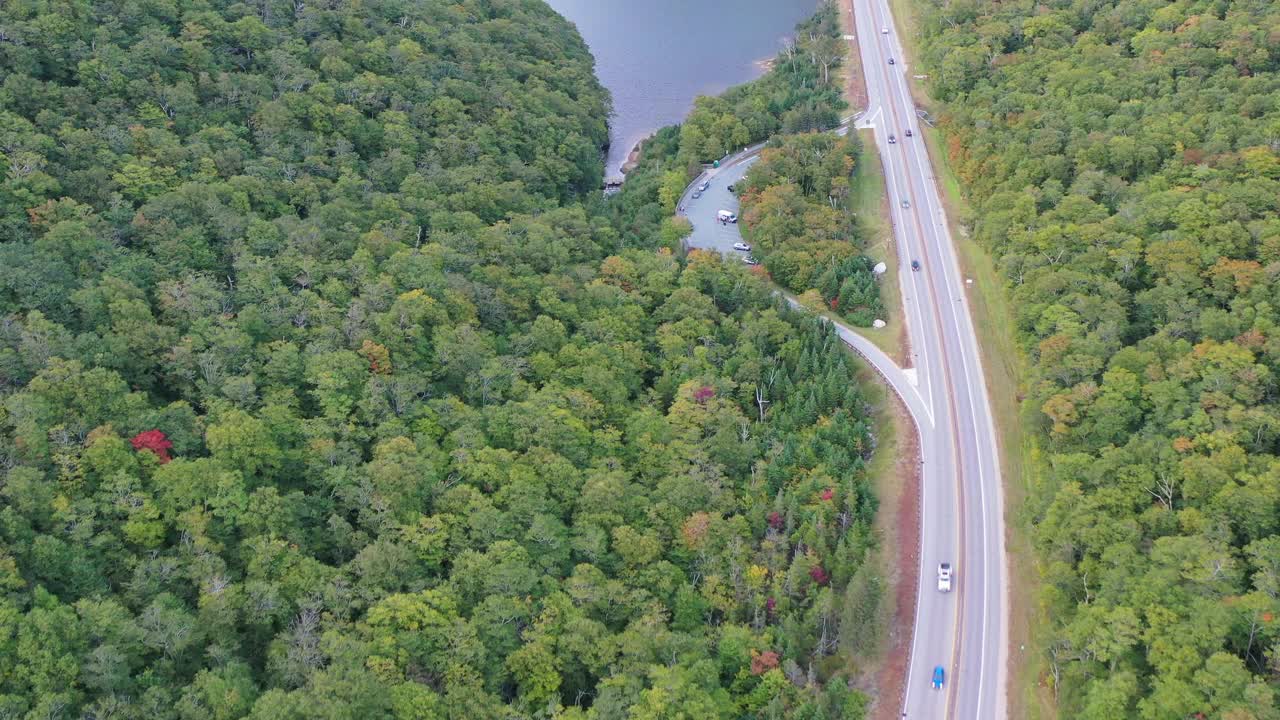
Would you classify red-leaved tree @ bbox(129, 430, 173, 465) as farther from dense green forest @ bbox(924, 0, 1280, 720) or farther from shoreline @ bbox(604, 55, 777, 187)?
shoreline @ bbox(604, 55, 777, 187)

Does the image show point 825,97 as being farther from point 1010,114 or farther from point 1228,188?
point 1228,188

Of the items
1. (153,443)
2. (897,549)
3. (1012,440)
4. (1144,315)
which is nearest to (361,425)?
(153,443)

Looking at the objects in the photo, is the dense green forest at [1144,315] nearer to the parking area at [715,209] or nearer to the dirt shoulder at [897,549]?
the dirt shoulder at [897,549]

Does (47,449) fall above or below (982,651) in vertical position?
below

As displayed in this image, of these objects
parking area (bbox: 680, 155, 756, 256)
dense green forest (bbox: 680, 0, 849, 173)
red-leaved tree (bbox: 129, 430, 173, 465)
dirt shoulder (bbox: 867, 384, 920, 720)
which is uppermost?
dense green forest (bbox: 680, 0, 849, 173)

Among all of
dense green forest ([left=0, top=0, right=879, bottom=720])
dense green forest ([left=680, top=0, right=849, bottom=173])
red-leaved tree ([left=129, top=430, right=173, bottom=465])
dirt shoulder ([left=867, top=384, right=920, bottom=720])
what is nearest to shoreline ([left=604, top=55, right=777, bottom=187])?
dense green forest ([left=680, top=0, right=849, bottom=173])

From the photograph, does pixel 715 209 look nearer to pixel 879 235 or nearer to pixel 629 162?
pixel 879 235

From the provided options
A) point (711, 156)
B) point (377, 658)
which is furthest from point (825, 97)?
point (377, 658)

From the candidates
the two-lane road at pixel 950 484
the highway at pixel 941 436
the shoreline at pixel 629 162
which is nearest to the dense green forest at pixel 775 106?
the highway at pixel 941 436
